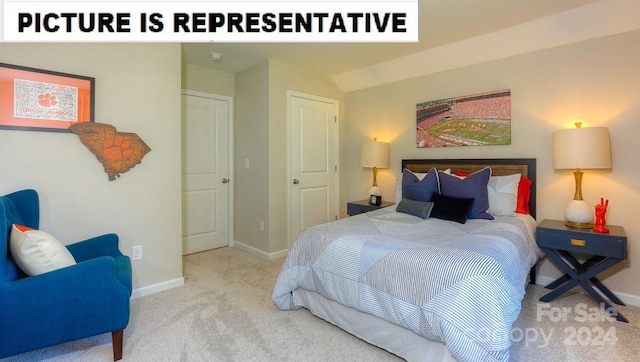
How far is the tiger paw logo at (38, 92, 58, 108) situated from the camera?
2.09m

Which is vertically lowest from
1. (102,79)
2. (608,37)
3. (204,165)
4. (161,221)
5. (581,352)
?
(581,352)

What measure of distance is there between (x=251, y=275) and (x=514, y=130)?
9.38ft

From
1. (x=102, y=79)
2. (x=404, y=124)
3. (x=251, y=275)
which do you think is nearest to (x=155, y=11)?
(x=102, y=79)

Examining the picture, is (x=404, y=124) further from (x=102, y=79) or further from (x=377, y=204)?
(x=102, y=79)

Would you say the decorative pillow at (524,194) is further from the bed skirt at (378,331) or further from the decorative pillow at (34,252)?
the decorative pillow at (34,252)

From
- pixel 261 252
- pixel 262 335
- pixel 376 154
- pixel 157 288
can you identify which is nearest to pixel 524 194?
pixel 376 154

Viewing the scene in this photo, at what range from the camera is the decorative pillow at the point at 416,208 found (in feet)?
8.57

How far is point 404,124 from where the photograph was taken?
3715 millimetres

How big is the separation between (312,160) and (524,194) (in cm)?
232

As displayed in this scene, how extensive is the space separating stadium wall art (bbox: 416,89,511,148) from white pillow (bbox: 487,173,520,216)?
0.45 metres

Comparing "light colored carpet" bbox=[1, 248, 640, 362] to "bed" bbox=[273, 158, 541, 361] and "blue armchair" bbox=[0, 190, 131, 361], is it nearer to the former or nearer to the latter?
"bed" bbox=[273, 158, 541, 361]

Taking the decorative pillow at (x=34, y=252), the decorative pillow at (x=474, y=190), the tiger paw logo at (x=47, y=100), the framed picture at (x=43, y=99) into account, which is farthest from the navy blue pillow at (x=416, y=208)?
the tiger paw logo at (x=47, y=100)

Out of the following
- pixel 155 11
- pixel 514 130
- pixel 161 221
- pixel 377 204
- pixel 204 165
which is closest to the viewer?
pixel 155 11

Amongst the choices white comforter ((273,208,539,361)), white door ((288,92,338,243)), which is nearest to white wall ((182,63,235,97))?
white door ((288,92,338,243))
